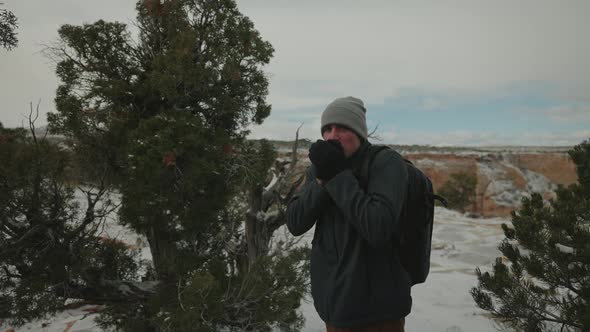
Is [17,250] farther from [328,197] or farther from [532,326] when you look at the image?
[532,326]

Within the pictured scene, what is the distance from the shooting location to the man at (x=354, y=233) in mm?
1591

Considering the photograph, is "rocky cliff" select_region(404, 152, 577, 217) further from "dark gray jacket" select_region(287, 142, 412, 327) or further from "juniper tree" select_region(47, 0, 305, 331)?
"dark gray jacket" select_region(287, 142, 412, 327)

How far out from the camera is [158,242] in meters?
4.59

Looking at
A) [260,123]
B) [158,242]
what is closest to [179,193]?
[158,242]

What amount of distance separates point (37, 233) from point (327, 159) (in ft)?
11.7

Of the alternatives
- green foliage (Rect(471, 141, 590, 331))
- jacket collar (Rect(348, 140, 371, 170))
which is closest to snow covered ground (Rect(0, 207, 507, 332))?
green foliage (Rect(471, 141, 590, 331))

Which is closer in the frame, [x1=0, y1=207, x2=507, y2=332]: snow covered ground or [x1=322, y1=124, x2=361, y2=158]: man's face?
[x1=322, y1=124, x2=361, y2=158]: man's face

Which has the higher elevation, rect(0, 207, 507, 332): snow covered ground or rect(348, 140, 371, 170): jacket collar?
rect(348, 140, 371, 170): jacket collar

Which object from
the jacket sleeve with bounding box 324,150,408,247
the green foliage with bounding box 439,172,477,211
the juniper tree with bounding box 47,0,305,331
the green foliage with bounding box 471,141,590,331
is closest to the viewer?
the jacket sleeve with bounding box 324,150,408,247

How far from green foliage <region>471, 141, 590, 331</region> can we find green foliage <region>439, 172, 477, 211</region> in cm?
1875

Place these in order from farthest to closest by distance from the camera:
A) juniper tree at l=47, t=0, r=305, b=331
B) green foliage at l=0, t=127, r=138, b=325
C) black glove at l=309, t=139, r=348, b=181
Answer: juniper tree at l=47, t=0, r=305, b=331
green foliage at l=0, t=127, r=138, b=325
black glove at l=309, t=139, r=348, b=181

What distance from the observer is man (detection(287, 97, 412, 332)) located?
159 cm

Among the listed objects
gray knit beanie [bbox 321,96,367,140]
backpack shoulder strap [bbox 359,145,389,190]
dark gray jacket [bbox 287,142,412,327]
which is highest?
gray knit beanie [bbox 321,96,367,140]

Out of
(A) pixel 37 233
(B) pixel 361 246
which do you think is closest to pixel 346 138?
(B) pixel 361 246
